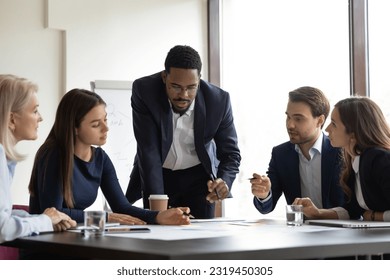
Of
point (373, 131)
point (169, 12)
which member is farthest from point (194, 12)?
point (373, 131)

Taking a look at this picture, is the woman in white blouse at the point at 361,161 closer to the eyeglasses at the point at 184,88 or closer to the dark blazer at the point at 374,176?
the dark blazer at the point at 374,176

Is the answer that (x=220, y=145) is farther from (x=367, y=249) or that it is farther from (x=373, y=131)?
(x=367, y=249)

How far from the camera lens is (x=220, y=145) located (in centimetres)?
339

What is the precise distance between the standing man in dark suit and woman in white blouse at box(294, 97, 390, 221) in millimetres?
583

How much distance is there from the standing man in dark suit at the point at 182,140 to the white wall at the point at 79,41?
6.82 feet

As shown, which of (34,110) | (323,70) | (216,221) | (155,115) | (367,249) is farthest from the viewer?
(323,70)

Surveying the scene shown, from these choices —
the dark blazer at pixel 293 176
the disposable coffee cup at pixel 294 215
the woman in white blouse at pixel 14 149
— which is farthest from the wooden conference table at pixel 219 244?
the dark blazer at pixel 293 176

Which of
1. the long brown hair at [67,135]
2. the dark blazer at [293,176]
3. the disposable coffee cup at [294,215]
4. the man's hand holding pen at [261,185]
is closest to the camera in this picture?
the disposable coffee cup at [294,215]

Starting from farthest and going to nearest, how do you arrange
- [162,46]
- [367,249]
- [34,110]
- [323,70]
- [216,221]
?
[162,46] < [323,70] < [216,221] < [34,110] < [367,249]

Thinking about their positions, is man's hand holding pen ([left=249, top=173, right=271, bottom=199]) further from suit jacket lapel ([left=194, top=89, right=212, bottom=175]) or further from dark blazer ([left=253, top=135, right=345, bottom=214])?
suit jacket lapel ([left=194, top=89, right=212, bottom=175])

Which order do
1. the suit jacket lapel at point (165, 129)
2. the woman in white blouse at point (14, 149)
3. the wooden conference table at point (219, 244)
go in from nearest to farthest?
the wooden conference table at point (219, 244) → the woman in white blouse at point (14, 149) → the suit jacket lapel at point (165, 129)

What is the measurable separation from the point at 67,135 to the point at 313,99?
128 cm

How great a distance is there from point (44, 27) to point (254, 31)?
5.90ft

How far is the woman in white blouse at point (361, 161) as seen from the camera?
2.72 meters
